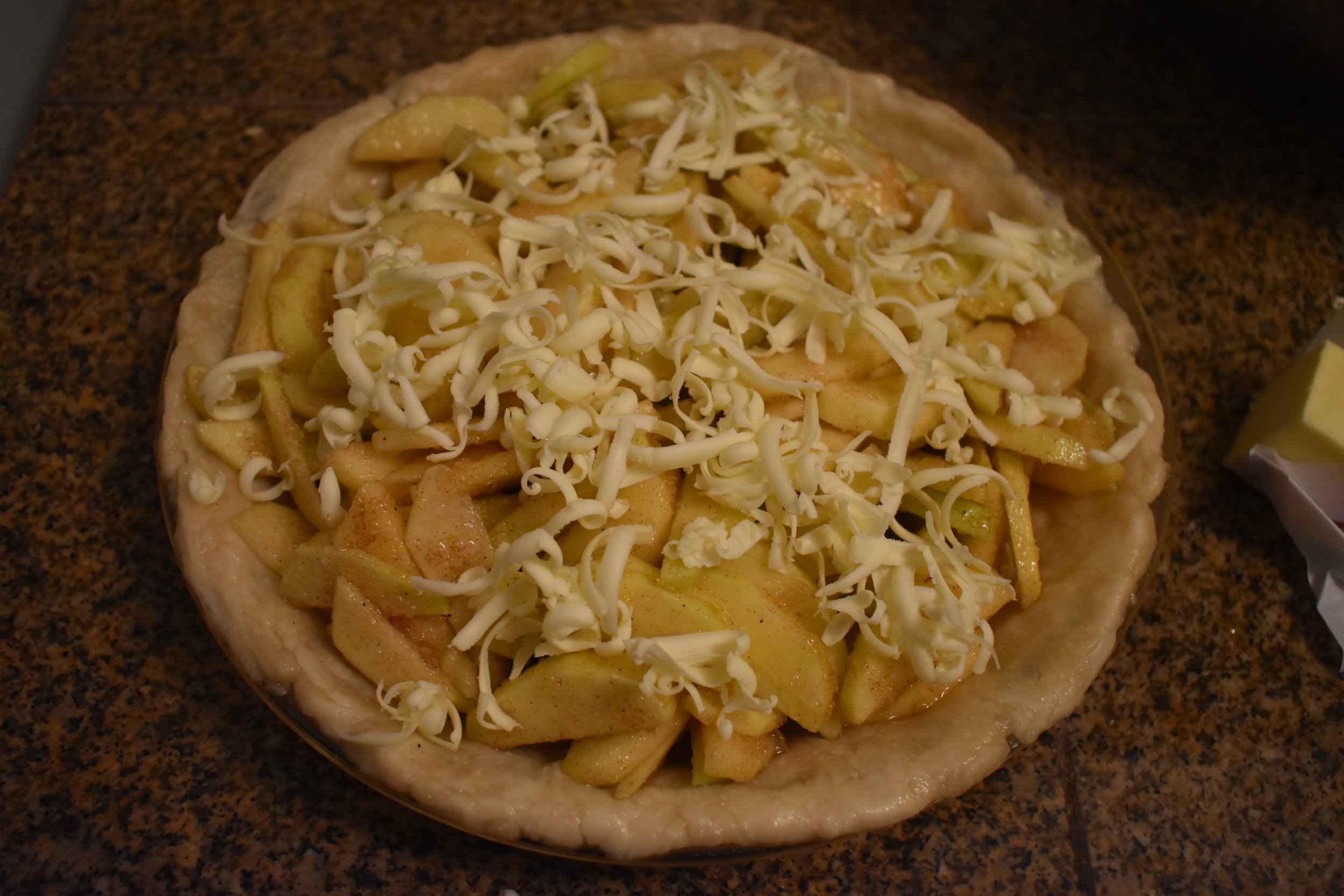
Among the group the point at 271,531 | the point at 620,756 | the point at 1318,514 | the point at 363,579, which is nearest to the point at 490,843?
the point at 620,756

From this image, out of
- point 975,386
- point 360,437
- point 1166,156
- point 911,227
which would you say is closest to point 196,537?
point 360,437

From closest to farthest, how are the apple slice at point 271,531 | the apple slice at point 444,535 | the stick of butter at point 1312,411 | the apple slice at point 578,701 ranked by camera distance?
the apple slice at point 578,701 → the apple slice at point 444,535 → the apple slice at point 271,531 → the stick of butter at point 1312,411

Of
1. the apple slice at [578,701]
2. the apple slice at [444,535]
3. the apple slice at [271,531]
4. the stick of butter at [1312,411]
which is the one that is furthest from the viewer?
the stick of butter at [1312,411]

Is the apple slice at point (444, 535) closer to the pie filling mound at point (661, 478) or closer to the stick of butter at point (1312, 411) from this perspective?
the pie filling mound at point (661, 478)

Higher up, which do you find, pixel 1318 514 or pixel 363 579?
pixel 1318 514

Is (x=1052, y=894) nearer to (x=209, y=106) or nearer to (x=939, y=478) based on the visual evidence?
(x=939, y=478)

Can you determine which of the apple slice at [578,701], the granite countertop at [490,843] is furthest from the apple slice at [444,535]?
A: the granite countertop at [490,843]

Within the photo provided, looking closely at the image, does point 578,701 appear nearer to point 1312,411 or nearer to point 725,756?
point 725,756
